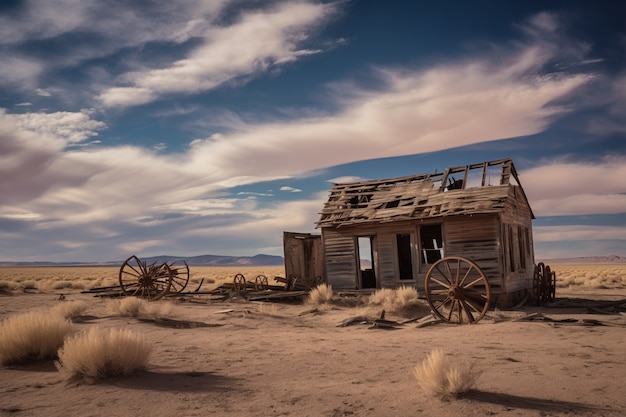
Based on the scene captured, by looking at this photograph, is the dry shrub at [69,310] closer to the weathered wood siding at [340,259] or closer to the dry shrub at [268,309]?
the dry shrub at [268,309]

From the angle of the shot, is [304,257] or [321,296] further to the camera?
[304,257]

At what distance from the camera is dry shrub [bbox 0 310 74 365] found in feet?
23.6

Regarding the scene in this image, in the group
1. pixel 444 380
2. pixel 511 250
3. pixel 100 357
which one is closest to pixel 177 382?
pixel 100 357

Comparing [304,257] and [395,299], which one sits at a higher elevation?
[304,257]

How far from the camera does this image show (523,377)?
6.52 meters

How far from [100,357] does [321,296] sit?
39.6 feet

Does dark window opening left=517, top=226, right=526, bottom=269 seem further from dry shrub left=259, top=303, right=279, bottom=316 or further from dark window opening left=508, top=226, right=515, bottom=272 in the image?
dry shrub left=259, top=303, right=279, bottom=316

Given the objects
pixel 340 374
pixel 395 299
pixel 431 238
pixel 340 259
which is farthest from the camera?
pixel 431 238

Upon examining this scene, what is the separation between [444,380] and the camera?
18.1ft

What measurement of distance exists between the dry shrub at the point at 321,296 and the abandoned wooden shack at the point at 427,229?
920mm

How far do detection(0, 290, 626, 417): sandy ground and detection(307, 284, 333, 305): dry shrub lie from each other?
546 cm

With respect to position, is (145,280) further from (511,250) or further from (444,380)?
(444,380)

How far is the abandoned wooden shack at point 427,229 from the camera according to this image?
15.7 meters

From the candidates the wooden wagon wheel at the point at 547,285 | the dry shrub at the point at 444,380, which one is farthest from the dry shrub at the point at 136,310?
the wooden wagon wheel at the point at 547,285
